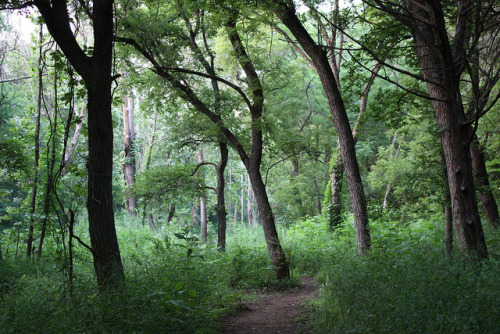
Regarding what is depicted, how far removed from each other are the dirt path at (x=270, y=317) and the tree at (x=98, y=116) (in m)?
1.94

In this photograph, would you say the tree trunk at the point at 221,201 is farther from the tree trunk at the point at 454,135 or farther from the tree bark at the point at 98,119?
the tree trunk at the point at 454,135

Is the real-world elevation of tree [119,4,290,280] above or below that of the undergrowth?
above

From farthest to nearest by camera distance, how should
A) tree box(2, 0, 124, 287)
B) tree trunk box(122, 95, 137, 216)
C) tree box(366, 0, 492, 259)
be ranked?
tree trunk box(122, 95, 137, 216) < tree box(366, 0, 492, 259) < tree box(2, 0, 124, 287)

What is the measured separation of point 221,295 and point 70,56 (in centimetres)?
417

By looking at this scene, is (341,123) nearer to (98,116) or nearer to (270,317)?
(270,317)

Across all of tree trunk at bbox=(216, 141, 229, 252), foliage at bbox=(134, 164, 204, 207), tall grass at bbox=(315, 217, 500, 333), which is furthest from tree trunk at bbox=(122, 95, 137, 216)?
tall grass at bbox=(315, 217, 500, 333)

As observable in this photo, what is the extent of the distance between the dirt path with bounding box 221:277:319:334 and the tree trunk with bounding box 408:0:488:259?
8.78ft

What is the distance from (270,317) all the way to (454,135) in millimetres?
3959

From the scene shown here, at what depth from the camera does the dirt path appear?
5.04m

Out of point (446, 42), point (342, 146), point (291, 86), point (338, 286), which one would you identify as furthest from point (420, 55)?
point (291, 86)

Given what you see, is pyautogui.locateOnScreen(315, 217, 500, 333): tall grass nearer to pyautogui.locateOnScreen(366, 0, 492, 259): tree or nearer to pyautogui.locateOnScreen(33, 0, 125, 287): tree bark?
pyautogui.locateOnScreen(366, 0, 492, 259): tree

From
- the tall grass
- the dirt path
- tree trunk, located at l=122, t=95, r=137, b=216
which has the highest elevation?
tree trunk, located at l=122, t=95, r=137, b=216

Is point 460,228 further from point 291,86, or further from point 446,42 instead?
point 291,86

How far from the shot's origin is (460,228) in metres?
5.12
